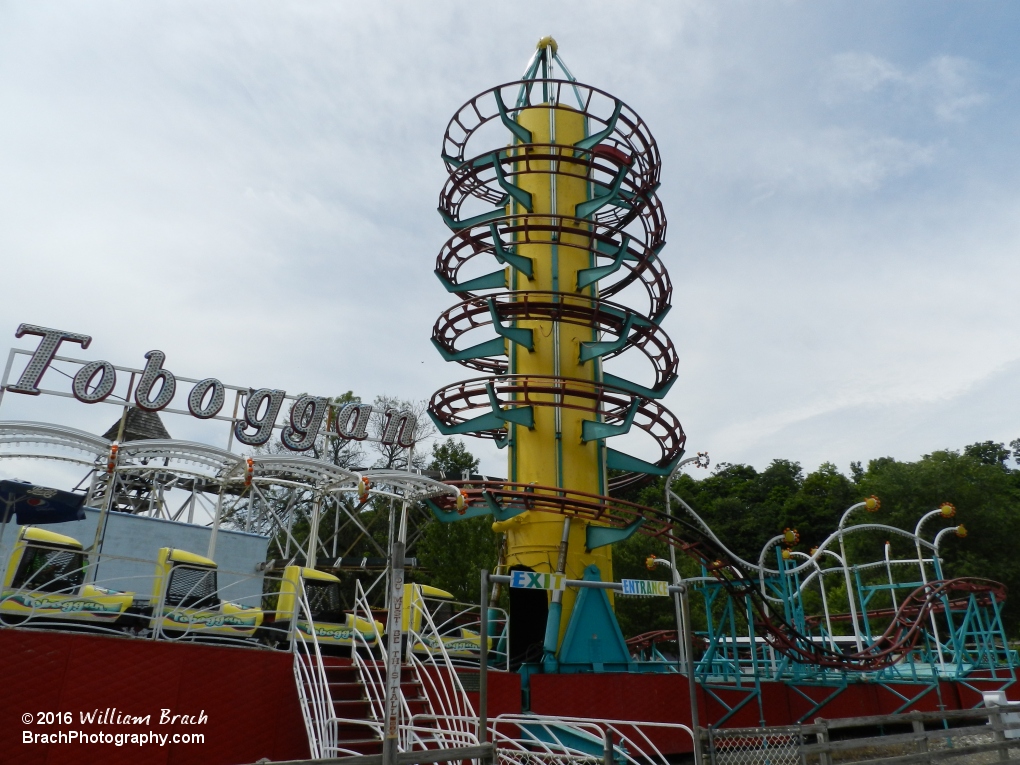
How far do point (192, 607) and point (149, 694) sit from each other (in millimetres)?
1634

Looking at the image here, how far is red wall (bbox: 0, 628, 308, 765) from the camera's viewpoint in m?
9.29

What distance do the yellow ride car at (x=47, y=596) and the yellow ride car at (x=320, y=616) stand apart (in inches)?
91.9

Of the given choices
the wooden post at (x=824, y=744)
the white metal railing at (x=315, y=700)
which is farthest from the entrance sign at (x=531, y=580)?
the wooden post at (x=824, y=744)

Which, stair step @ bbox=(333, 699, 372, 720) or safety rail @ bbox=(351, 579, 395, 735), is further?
stair step @ bbox=(333, 699, 372, 720)

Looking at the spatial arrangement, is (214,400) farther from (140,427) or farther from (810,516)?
(810,516)

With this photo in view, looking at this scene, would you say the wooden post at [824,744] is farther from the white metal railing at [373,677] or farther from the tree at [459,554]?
the tree at [459,554]

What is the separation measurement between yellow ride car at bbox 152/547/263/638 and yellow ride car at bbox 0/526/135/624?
637 mm

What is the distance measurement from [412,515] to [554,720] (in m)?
32.2

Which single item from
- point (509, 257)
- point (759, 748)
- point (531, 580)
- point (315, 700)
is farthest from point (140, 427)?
point (759, 748)

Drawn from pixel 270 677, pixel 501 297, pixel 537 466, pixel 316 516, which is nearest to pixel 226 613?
pixel 270 677

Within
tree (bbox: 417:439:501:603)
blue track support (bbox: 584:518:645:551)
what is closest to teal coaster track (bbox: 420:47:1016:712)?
blue track support (bbox: 584:518:645:551)

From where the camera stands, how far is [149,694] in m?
10.0

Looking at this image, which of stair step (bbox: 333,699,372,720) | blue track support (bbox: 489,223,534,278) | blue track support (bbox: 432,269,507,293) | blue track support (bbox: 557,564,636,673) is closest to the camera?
stair step (bbox: 333,699,372,720)

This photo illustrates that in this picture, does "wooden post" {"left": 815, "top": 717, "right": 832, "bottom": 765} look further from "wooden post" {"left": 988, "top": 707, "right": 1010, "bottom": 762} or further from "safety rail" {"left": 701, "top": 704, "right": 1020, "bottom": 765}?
"wooden post" {"left": 988, "top": 707, "right": 1010, "bottom": 762}
